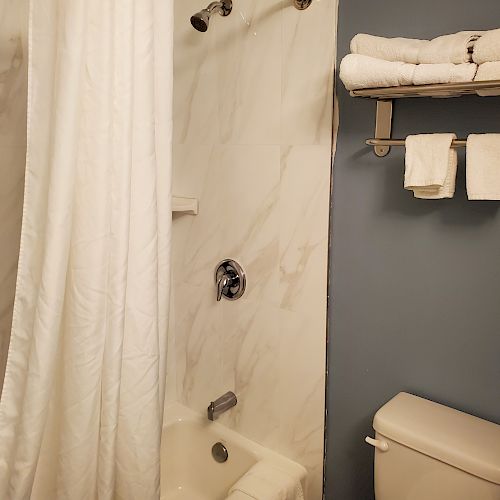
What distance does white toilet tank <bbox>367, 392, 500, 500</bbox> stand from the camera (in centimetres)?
102

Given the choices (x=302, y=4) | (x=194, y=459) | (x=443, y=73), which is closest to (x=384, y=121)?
(x=443, y=73)

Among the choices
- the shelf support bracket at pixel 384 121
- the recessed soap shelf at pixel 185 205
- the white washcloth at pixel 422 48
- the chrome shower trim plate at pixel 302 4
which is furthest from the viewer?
the recessed soap shelf at pixel 185 205

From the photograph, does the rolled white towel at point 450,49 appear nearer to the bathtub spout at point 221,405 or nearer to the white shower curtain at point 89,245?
the white shower curtain at point 89,245

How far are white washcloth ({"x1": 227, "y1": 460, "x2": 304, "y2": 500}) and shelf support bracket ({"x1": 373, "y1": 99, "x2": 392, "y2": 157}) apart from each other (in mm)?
1037

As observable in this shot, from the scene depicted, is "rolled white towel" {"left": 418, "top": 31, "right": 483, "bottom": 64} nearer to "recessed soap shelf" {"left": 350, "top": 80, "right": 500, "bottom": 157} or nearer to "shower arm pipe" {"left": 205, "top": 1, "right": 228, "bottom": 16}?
"recessed soap shelf" {"left": 350, "top": 80, "right": 500, "bottom": 157}

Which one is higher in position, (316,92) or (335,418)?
(316,92)

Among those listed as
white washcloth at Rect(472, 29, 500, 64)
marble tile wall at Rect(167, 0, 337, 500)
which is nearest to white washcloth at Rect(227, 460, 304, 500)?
marble tile wall at Rect(167, 0, 337, 500)

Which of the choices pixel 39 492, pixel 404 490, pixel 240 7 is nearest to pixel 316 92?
pixel 240 7

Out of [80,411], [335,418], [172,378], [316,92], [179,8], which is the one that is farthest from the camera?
[172,378]

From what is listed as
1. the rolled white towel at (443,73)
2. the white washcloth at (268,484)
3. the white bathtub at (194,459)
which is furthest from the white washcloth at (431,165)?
the white bathtub at (194,459)

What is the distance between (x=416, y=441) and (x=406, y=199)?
60 centimetres

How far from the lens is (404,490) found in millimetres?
1145

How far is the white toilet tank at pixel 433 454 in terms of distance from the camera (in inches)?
40.3

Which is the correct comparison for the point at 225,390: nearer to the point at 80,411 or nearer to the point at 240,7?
the point at 80,411
